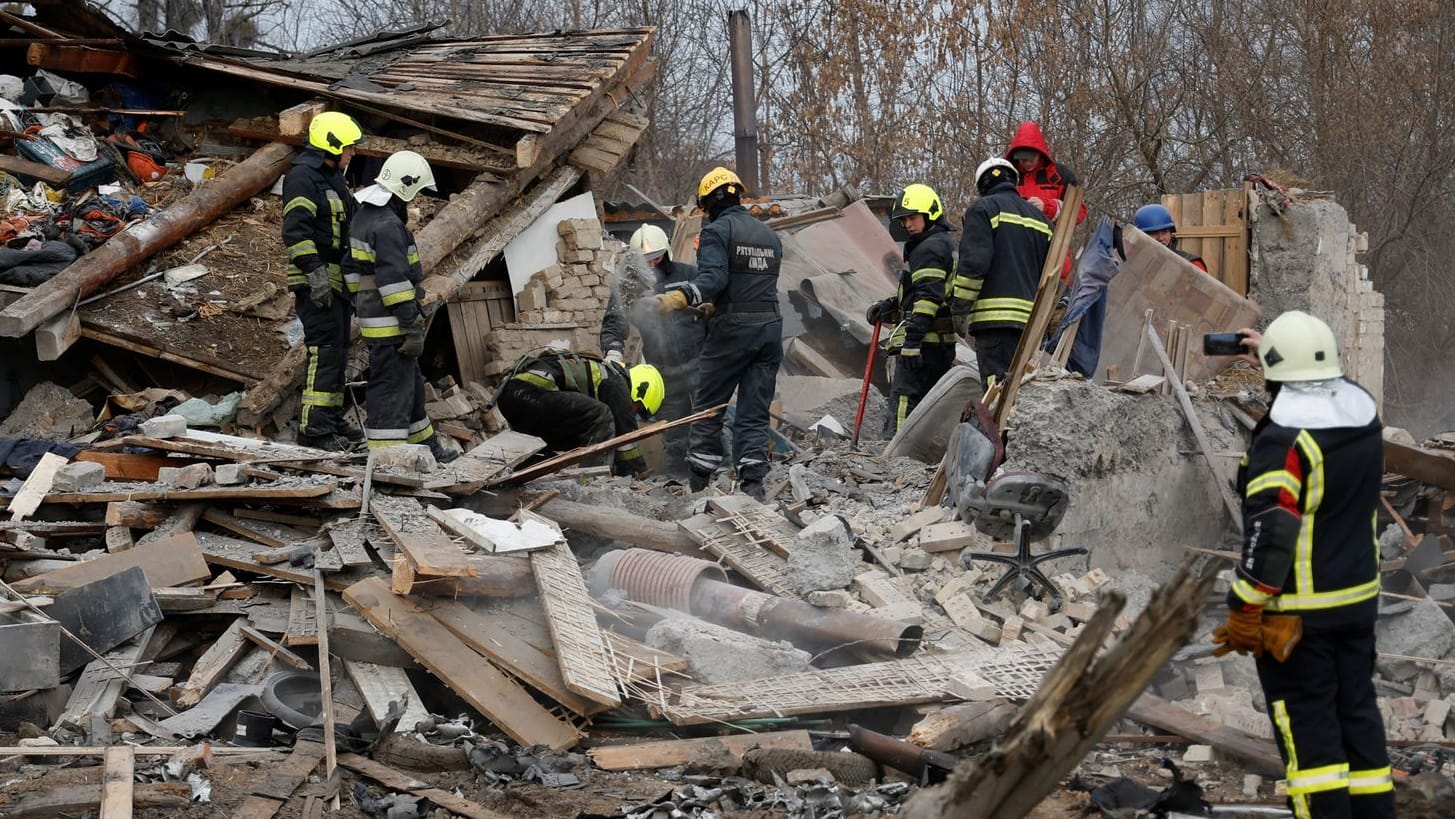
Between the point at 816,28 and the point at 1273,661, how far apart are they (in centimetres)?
1508

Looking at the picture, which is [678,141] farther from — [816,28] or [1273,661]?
[1273,661]

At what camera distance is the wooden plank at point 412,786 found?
4.32 m

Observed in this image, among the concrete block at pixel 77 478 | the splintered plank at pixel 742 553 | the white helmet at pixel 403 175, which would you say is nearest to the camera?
the splintered plank at pixel 742 553

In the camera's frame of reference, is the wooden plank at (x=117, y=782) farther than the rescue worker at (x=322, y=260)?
Answer: No

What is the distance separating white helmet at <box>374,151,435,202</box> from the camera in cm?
755

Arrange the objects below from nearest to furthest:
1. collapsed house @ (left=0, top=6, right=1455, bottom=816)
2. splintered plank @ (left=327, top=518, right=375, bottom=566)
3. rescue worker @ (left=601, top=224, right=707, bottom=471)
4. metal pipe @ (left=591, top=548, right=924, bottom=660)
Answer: collapsed house @ (left=0, top=6, right=1455, bottom=816)
metal pipe @ (left=591, top=548, right=924, bottom=660)
splintered plank @ (left=327, top=518, right=375, bottom=566)
rescue worker @ (left=601, top=224, right=707, bottom=471)

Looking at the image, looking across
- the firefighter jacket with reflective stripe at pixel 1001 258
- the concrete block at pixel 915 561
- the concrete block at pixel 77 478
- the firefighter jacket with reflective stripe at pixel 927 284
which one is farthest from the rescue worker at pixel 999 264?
the concrete block at pixel 77 478

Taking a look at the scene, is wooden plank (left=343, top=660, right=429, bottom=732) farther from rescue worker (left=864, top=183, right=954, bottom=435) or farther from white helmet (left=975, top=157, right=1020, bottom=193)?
white helmet (left=975, top=157, right=1020, bottom=193)

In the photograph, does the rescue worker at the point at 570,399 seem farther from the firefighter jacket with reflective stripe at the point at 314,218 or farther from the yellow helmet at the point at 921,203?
the yellow helmet at the point at 921,203

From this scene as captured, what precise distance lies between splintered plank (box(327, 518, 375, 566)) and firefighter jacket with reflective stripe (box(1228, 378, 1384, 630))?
360 centimetres

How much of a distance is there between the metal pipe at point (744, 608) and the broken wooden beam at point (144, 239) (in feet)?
13.9

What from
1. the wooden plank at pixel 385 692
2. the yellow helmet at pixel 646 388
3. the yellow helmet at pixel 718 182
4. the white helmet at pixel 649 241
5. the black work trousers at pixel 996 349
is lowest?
the wooden plank at pixel 385 692

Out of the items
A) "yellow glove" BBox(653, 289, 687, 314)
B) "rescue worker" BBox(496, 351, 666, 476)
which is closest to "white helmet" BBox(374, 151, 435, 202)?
"rescue worker" BBox(496, 351, 666, 476)

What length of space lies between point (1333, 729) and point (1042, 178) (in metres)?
6.05
